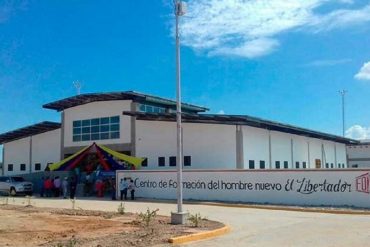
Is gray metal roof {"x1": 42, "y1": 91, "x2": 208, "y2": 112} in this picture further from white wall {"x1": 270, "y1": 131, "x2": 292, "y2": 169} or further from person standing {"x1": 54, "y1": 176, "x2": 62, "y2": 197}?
white wall {"x1": 270, "y1": 131, "x2": 292, "y2": 169}

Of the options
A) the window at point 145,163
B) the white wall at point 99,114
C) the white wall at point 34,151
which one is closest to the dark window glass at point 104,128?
→ the white wall at point 99,114

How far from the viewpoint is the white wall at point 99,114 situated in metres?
41.4

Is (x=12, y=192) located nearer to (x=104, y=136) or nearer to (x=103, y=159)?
(x=103, y=159)

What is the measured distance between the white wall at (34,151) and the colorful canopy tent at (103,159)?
3.41 meters

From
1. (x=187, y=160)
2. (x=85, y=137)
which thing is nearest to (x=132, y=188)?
(x=187, y=160)

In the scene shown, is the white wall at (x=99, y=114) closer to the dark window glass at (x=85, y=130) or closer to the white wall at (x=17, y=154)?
the dark window glass at (x=85, y=130)

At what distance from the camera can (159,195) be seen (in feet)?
110

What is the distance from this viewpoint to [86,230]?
16812 mm

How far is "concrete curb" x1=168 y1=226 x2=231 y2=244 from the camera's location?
14042 millimetres

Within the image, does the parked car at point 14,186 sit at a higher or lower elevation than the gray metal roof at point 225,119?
lower

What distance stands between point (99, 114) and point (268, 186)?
19.7 metres

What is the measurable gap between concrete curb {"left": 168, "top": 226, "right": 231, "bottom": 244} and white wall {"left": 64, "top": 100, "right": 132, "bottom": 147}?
1001 inches

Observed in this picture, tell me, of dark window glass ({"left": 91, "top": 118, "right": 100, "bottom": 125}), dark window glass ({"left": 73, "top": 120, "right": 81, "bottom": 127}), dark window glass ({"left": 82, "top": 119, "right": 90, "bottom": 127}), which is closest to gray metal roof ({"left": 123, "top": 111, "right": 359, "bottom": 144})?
dark window glass ({"left": 91, "top": 118, "right": 100, "bottom": 125})

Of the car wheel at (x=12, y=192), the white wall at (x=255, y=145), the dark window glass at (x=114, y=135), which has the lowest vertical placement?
the car wheel at (x=12, y=192)
